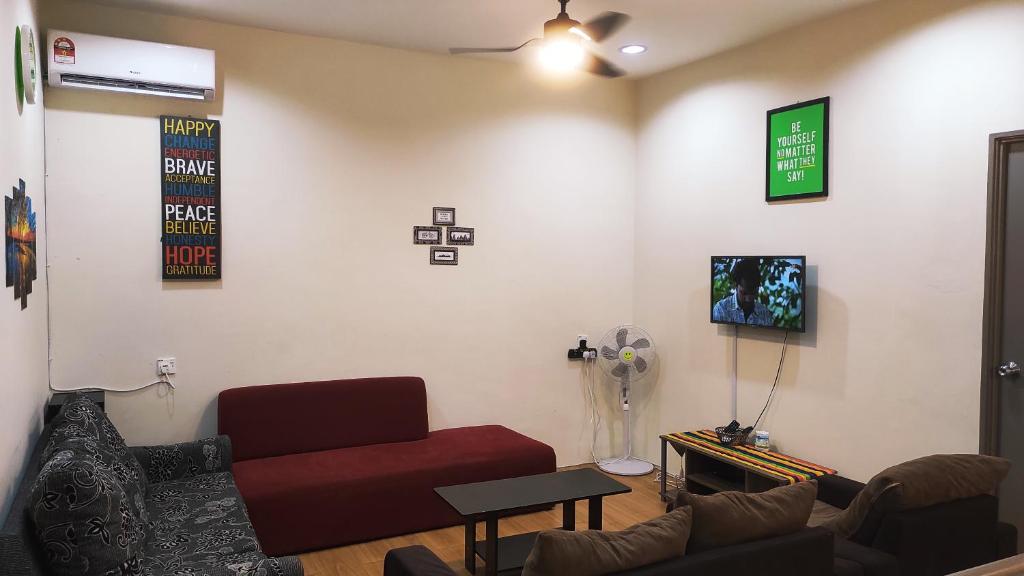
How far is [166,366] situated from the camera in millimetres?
4082

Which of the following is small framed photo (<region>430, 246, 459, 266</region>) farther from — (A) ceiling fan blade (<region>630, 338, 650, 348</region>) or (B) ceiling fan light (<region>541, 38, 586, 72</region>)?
(B) ceiling fan light (<region>541, 38, 586, 72</region>)

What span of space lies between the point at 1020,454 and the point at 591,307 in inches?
112

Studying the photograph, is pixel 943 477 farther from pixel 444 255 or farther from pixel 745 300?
pixel 444 255

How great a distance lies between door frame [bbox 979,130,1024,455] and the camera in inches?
130

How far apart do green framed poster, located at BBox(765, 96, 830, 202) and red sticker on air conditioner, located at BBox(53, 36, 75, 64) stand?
3942mm

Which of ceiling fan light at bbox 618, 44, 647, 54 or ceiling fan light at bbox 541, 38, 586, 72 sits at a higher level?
ceiling fan light at bbox 618, 44, 647, 54

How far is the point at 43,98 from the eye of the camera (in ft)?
12.3

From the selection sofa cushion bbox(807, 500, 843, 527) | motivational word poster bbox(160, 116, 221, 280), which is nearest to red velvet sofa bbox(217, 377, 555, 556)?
motivational word poster bbox(160, 116, 221, 280)

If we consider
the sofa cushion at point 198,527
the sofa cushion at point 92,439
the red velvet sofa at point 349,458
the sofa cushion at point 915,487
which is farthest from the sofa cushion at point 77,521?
the sofa cushion at point 915,487

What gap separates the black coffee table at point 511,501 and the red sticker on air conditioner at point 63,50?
2.92 meters

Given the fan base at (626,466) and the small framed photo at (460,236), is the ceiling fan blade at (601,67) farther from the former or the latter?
the fan base at (626,466)

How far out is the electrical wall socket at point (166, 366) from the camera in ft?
13.4

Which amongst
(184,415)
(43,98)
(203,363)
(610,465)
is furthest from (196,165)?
(610,465)

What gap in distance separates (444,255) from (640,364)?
1596mm
